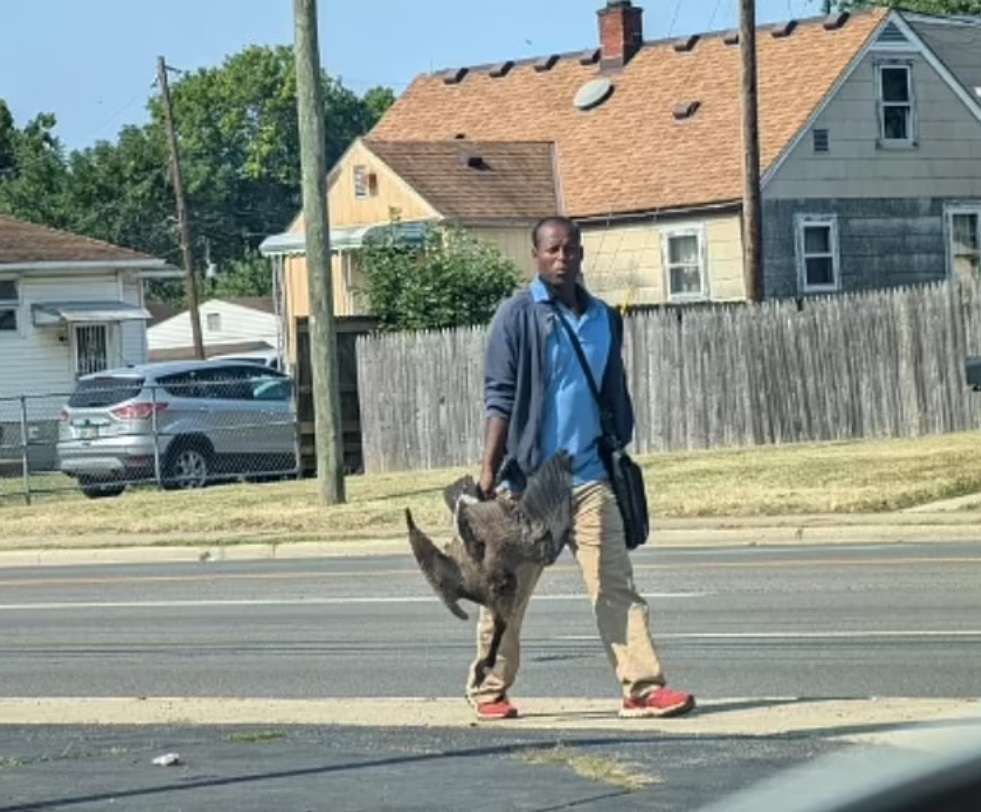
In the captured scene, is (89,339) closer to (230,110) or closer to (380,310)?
(380,310)

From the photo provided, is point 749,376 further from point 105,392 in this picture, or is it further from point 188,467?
point 105,392

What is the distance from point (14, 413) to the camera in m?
40.3

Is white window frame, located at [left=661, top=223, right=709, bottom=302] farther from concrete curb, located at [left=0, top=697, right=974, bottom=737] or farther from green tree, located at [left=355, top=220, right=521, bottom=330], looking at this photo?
concrete curb, located at [left=0, top=697, right=974, bottom=737]

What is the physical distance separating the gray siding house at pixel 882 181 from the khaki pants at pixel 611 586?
30.8 m

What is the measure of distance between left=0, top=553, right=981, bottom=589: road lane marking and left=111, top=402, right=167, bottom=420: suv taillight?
9296 mm

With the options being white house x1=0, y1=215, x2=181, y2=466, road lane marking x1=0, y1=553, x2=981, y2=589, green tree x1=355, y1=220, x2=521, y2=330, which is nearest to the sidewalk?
road lane marking x1=0, y1=553, x2=981, y2=589

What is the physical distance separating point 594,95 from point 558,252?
3464 cm

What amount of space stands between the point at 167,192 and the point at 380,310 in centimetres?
5602

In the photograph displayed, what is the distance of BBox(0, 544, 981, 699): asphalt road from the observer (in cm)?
1029

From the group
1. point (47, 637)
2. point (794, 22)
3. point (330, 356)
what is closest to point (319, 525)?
point (330, 356)

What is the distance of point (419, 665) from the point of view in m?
11.2

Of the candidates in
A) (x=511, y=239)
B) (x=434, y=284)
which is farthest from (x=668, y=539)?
(x=511, y=239)

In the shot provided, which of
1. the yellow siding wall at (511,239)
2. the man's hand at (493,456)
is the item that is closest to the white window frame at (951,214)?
the yellow siding wall at (511,239)

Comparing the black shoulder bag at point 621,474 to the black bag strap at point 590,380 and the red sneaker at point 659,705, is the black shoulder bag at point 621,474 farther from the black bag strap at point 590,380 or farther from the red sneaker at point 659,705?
the red sneaker at point 659,705
